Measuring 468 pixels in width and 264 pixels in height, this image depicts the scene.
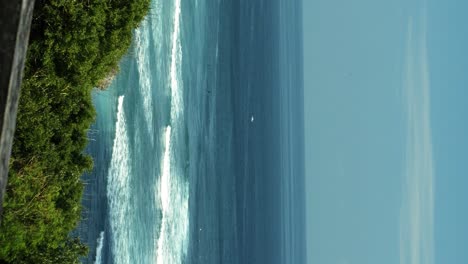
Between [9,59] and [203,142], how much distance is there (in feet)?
20.7

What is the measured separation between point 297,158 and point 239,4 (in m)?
3.38

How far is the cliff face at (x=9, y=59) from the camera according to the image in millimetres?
4184

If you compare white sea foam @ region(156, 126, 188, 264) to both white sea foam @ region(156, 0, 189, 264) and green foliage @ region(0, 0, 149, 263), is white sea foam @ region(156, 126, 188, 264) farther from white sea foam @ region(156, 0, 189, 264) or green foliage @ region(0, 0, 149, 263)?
green foliage @ region(0, 0, 149, 263)

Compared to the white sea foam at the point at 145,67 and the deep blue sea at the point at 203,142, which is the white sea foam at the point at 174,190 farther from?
the white sea foam at the point at 145,67

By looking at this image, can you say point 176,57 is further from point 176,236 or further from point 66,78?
point 66,78

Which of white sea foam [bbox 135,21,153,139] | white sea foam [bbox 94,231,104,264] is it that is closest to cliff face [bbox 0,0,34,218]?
white sea foam [bbox 94,231,104,264]

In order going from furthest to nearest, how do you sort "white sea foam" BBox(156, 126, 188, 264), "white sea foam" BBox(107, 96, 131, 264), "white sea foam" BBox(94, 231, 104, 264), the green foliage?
1. "white sea foam" BBox(156, 126, 188, 264)
2. "white sea foam" BBox(107, 96, 131, 264)
3. "white sea foam" BBox(94, 231, 104, 264)
4. the green foliage

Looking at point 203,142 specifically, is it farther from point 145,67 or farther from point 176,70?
point 145,67

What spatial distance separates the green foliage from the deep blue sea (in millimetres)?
1681

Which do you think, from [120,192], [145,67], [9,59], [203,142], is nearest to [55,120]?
[9,59]

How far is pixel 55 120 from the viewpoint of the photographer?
5.84 meters

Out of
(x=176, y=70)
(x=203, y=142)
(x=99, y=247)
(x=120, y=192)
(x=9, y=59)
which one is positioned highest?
(x=176, y=70)

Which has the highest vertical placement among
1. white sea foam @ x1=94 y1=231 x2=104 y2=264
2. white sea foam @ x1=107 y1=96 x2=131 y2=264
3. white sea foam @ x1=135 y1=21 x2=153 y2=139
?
white sea foam @ x1=135 y1=21 x2=153 y2=139

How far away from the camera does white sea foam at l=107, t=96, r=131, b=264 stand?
27.1 ft
